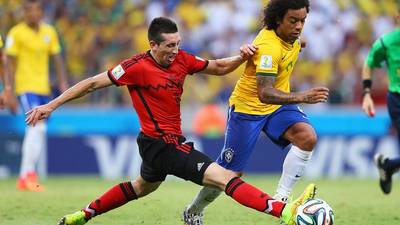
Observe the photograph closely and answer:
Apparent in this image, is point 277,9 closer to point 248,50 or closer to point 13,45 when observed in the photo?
point 248,50

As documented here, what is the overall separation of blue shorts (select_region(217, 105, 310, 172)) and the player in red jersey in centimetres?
88

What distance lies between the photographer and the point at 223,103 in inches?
706

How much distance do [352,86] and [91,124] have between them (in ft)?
18.7

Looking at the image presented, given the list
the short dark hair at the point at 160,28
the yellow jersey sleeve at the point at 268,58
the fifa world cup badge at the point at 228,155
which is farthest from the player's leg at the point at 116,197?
the yellow jersey sleeve at the point at 268,58

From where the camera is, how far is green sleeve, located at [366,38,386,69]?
1163 cm

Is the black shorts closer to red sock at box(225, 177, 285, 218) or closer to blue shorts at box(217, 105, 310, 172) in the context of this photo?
red sock at box(225, 177, 285, 218)

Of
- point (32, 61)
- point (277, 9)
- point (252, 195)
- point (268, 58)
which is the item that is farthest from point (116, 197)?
point (32, 61)

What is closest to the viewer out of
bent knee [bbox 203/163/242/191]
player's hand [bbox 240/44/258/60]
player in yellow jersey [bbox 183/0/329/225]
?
bent knee [bbox 203/163/242/191]

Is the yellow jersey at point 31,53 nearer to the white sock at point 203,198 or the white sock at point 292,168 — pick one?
the white sock at point 203,198

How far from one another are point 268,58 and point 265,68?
11cm

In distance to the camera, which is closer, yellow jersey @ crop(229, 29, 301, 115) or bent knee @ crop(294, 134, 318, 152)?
yellow jersey @ crop(229, 29, 301, 115)

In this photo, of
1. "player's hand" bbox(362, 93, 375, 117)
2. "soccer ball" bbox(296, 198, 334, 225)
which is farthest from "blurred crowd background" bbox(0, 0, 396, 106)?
"soccer ball" bbox(296, 198, 334, 225)

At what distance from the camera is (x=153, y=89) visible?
7.80m

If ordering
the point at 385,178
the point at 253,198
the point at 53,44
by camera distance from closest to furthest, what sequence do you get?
the point at 253,198 → the point at 385,178 → the point at 53,44
